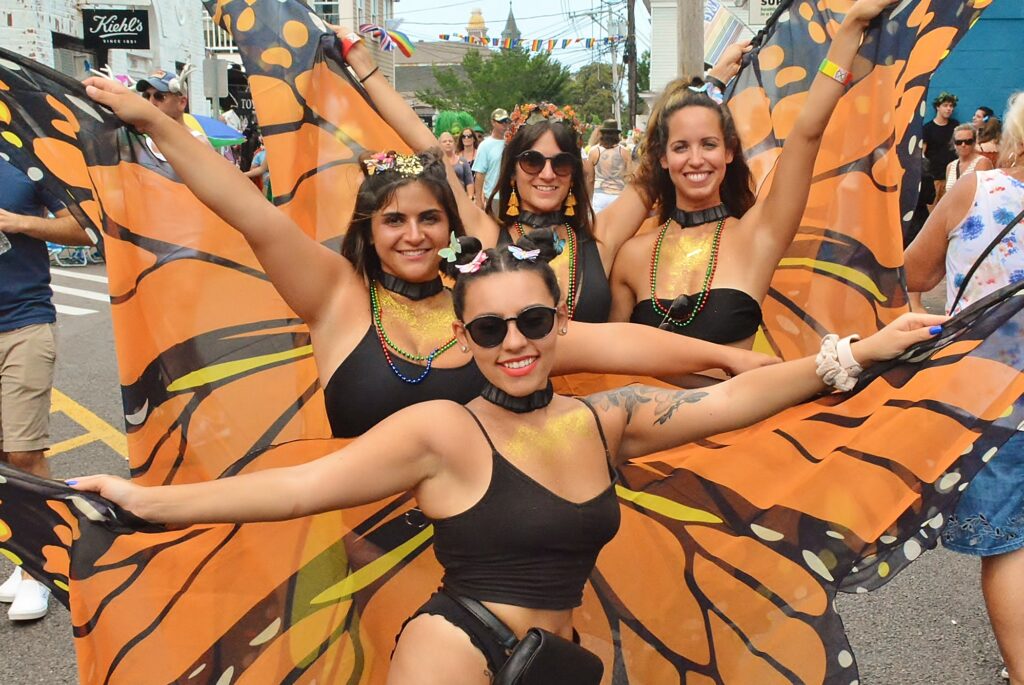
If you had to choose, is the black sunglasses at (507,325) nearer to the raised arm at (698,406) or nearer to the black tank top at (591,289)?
the raised arm at (698,406)

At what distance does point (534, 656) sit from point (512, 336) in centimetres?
66

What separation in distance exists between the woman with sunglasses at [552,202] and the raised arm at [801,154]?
0.47 metres

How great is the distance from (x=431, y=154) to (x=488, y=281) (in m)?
0.86

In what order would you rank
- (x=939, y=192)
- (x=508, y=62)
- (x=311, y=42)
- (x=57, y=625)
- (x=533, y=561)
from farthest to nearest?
(x=508, y=62), (x=939, y=192), (x=57, y=625), (x=311, y=42), (x=533, y=561)

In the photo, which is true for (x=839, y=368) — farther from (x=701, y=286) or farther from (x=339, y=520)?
(x=339, y=520)

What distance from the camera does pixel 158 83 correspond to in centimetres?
423

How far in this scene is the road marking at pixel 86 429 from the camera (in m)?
6.60

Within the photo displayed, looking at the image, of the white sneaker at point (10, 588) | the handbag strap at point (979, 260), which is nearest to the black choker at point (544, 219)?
the handbag strap at point (979, 260)

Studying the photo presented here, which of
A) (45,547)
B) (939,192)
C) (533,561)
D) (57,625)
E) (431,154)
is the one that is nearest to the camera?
(533,561)

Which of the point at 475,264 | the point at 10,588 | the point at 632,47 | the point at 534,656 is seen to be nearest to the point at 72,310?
the point at 10,588

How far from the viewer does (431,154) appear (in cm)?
309

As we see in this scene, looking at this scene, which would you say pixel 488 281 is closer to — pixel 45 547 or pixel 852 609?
pixel 45 547

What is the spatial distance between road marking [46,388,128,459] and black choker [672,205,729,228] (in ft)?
12.8

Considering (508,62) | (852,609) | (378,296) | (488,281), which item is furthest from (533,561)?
(508,62)
